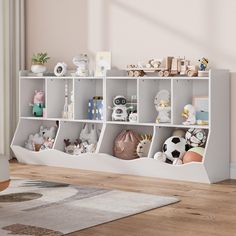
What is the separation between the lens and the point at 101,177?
15.4ft

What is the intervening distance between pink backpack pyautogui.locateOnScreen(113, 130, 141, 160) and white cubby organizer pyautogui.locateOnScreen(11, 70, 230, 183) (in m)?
0.09

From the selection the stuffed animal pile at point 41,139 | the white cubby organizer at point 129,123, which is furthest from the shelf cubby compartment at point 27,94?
the stuffed animal pile at point 41,139

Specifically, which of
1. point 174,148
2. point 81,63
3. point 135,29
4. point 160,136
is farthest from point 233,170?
point 81,63

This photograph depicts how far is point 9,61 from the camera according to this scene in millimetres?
5699

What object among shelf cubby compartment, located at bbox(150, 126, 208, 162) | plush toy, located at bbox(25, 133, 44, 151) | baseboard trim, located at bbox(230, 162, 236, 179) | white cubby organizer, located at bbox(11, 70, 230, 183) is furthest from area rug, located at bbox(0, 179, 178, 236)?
plush toy, located at bbox(25, 133, 44, 151)

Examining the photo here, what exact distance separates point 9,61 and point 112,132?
132cm

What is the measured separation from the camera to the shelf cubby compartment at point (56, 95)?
5422mm

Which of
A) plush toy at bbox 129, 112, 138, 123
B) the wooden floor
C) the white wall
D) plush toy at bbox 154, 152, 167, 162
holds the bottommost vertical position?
the wooden floor

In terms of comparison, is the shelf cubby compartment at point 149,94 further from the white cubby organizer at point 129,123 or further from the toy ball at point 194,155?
the toy ball at point 194,155

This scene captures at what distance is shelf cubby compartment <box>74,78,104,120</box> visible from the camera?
524 cm

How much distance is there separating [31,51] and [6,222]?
2.94m

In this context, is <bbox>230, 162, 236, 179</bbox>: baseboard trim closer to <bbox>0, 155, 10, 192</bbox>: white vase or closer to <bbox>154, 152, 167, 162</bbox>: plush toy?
<bbox>154, 152, 167, 162</bbox>: plush toy

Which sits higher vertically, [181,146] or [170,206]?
[181,146]

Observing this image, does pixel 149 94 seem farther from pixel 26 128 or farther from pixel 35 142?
pixel 26 128
